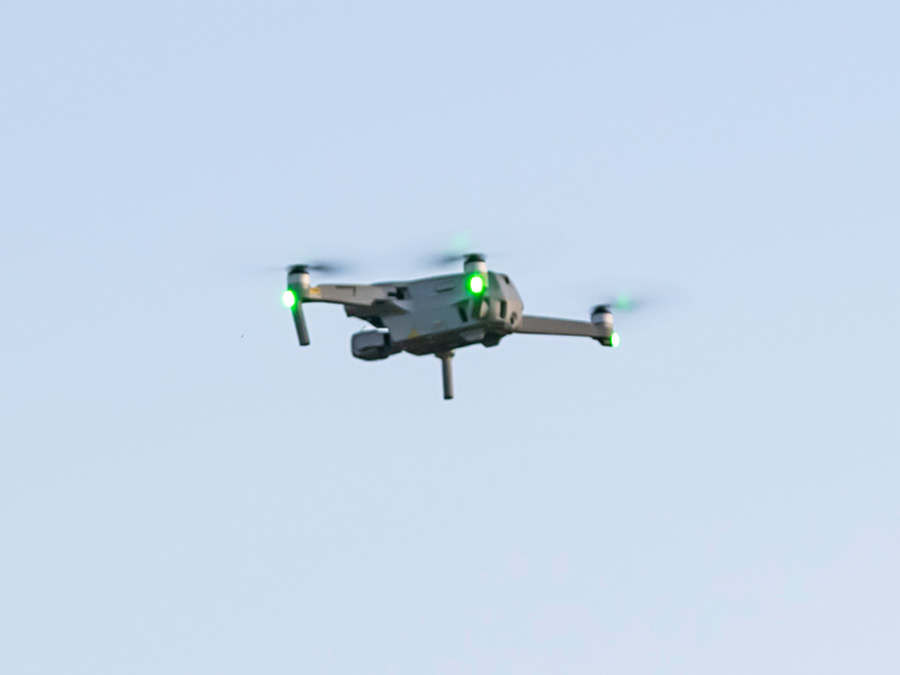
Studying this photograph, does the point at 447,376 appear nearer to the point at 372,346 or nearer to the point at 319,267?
the point at 372,346

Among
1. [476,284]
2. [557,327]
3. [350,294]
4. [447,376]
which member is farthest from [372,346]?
[557,327]

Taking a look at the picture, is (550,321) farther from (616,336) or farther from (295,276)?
(295,276)

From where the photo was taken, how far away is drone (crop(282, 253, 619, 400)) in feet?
251

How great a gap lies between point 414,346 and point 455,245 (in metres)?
4.19

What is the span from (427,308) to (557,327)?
691 centimetres

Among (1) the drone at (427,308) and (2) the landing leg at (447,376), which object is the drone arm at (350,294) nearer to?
(1) the drone at (427,308)

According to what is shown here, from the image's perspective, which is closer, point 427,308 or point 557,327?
point 427,308

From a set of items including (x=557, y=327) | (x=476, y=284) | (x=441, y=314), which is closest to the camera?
(x=476, y=284)

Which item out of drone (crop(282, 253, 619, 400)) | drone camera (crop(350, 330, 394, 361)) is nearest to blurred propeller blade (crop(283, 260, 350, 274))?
drone (crop(282, 253, 619, 400))

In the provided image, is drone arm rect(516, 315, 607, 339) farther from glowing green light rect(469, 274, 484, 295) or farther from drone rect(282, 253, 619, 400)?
glowing green light rect(469, 274, 484, 295)

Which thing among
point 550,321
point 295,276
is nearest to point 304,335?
point 295,276

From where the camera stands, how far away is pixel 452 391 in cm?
8000

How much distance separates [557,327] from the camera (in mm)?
82562

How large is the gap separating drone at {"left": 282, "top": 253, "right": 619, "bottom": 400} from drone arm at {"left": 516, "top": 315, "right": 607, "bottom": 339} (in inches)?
25.5
